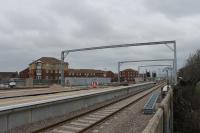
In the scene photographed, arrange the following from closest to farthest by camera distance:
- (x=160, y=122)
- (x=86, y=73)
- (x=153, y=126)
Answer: (x=153, y=126), (x=160, y=122), (x=86, y=73)

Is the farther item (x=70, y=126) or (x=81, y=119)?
(x=81, y=119)

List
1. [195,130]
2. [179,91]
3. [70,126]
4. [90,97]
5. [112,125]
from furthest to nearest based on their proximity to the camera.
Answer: [179,91] < [195,130] < [90,97] < [112,125] < [70,126]

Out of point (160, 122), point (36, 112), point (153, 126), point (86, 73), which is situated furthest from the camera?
point (86, 73)

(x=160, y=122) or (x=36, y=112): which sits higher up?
(x=160, y=122)

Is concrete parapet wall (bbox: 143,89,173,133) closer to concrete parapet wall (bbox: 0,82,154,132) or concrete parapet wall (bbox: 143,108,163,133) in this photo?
concrete parapet wall (bbox: 143,108,163,133)

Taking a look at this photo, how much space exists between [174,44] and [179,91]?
9.78 meters

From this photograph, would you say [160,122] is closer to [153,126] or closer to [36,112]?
[153,126]

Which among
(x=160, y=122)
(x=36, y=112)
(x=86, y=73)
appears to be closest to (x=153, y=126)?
(x=160, y=122)

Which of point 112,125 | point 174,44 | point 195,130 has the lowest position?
point 195,130

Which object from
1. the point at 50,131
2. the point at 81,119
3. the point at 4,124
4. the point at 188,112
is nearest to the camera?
the point at 4,124

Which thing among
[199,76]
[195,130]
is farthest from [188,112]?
[199,76]

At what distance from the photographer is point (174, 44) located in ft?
180

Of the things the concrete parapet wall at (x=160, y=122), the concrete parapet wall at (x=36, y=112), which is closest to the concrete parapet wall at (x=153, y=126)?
the concrete parapet wall at (x=160, y=122)

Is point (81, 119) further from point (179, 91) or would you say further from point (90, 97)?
point (179, 91)
